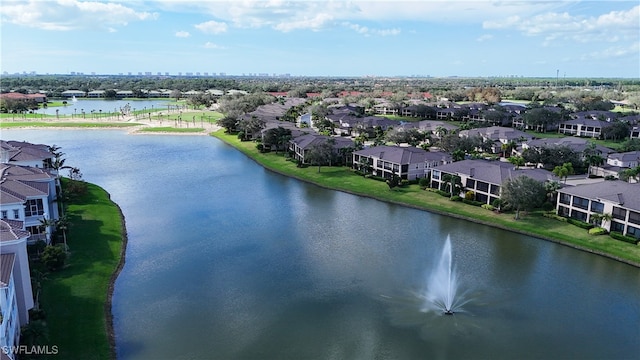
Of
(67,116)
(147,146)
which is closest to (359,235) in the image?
(147,146)

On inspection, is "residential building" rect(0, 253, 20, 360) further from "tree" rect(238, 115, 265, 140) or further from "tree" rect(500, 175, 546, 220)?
"tree" rect(238, 115, 265, 140)

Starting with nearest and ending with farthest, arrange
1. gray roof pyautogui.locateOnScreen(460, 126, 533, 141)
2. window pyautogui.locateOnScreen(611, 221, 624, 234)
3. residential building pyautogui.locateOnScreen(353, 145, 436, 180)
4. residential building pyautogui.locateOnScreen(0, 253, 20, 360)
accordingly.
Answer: residential building pyautogui.locateOnScreen(0, 253, 20, 360) < window pyautogui.locateOnScreen(611, 221, 624, 234) < residential building pyautogui.locateOnScreen(353, 145, 436, 180) < gray roof pyautogui.locateOnScreen(460, 126, 533, 141)

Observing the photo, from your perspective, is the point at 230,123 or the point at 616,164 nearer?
the point at 616,164

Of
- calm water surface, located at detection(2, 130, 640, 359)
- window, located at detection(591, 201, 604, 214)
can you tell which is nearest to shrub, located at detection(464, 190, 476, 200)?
calm water surface, located at detection(2, 130, 640, 359)

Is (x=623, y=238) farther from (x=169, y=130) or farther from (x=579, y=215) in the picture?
(x=169, y=130)

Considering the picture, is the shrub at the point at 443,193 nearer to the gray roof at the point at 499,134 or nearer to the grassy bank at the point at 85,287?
the gray roof at the point at 499,134

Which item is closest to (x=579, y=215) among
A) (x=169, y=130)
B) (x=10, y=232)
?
(x=10, y=232)
